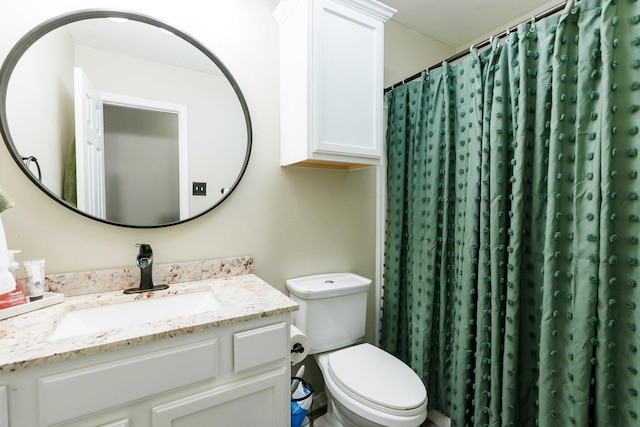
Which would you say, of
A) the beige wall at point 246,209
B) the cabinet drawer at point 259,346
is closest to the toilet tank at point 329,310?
the beige wall at point 246,209

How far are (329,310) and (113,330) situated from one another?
3.16ft

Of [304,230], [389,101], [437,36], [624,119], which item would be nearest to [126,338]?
[304,230]

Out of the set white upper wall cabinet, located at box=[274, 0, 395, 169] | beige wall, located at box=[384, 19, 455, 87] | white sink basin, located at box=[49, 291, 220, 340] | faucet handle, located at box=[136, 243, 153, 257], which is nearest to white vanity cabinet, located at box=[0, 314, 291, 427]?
white sink basin, located at box=[49, 291, 220, 340]

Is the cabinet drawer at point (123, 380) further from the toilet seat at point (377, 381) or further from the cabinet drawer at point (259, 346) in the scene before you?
the toilet seat at point (377, 381)

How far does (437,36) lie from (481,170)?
1.43 metres

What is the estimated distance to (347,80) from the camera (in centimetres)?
137

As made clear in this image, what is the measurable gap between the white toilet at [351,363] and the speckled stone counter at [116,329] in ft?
1.26

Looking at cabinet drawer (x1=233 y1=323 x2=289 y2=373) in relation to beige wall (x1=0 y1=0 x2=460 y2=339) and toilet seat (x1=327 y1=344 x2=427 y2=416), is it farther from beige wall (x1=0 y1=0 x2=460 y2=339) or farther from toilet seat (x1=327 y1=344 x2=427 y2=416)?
beige wall (x1=0 y1=0 x2=460 y2=339)

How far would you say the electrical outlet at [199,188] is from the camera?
1.31m

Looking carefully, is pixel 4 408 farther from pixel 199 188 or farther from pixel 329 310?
pixel 329 310

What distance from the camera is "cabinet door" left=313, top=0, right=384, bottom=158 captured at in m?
1.30

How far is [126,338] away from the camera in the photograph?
2.42 ft

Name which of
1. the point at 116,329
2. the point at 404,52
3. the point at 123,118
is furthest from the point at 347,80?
the point at 116,329

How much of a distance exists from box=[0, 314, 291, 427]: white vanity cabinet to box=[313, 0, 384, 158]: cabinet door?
0.86 metres
